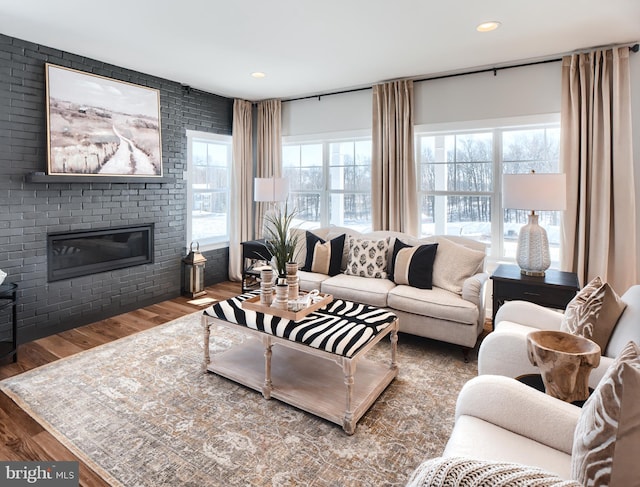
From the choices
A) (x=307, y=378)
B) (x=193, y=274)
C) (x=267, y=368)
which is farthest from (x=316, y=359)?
(x=193, y=274)

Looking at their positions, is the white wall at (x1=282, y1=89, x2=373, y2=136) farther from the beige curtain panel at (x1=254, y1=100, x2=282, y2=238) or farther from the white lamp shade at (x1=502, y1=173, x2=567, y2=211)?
the white lamp shade at (x1=502, y1=173, x2=567, y2=211)

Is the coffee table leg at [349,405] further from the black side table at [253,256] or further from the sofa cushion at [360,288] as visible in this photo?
the black side table at [253,256]

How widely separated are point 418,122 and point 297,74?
4.79ft

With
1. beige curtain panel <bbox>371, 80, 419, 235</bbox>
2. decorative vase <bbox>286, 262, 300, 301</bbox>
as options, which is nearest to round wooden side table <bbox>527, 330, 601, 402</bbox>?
decorative vase <bbox>286, 262, 300, 301</bbox>

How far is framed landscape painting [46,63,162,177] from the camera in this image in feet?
11.6

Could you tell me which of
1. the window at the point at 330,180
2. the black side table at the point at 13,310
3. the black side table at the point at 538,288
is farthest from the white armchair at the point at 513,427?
the window at the point at 330,180

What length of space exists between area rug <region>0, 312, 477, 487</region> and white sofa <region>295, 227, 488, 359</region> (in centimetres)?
24

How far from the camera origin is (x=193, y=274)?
16.0 feet

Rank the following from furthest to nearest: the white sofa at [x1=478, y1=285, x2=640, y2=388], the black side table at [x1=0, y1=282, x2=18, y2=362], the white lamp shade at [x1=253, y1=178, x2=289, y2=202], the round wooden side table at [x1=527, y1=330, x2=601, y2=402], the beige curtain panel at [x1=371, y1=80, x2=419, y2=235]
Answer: the white lamp shade at [x1=253, y1=178, x2=289, y2=202], the beige curtain panel at [x1=371, y1=80, x2=419, y2=235], the black side table at [x1=0, y1=282, x2=18, y2=362], the white sofa at [x1=478, y1=285, x2=640, y2=388], the round wooden side table at [x1=527, y1=330, x2=601, y2=402]

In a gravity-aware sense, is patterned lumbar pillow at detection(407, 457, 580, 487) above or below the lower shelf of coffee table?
above

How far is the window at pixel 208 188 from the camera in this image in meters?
5.07

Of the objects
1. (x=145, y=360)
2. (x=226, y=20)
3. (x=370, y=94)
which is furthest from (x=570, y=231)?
(x=145, y=360)

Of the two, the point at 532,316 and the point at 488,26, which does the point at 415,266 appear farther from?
the point at 488,26

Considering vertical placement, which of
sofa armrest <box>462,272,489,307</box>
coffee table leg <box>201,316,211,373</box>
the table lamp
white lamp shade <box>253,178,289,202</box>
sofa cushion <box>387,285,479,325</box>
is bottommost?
coffee table leg <box>201,316,211,373</box>
